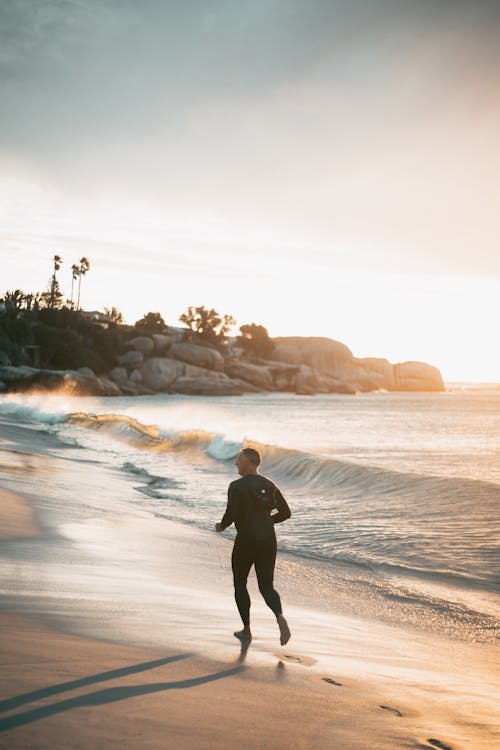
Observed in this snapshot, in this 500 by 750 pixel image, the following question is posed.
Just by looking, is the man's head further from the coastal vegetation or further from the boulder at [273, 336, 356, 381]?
the boulder at [273, 336, 356, 381]

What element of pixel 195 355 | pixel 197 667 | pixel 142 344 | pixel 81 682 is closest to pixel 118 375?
pixel 142 344

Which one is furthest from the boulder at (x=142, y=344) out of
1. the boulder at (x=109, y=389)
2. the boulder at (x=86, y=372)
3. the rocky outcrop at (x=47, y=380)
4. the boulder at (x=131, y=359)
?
the rocky outcrop at (x=47, y=380)

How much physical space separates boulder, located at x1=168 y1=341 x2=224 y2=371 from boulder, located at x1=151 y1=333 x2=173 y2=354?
5.50 feet

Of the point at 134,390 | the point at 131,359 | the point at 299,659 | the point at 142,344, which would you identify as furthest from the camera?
the point at 142,344

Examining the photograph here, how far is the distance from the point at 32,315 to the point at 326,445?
89.8m

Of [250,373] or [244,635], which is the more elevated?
[250,373]

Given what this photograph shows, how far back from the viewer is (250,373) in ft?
420

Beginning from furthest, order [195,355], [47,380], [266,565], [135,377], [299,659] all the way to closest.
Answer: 1. [195,355]
2. [135,377]
3. [47,380]
4. [266,565]
5. [299,659]

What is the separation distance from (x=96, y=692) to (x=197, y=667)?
0.94 meters

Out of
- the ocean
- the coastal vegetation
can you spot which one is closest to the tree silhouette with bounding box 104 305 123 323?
the coastal vegetation

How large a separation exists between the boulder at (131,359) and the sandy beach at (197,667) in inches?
3978

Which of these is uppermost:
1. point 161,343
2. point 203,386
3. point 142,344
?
point 161,343

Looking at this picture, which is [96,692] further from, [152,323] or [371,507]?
[152,323]

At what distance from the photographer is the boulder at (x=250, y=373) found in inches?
4975
